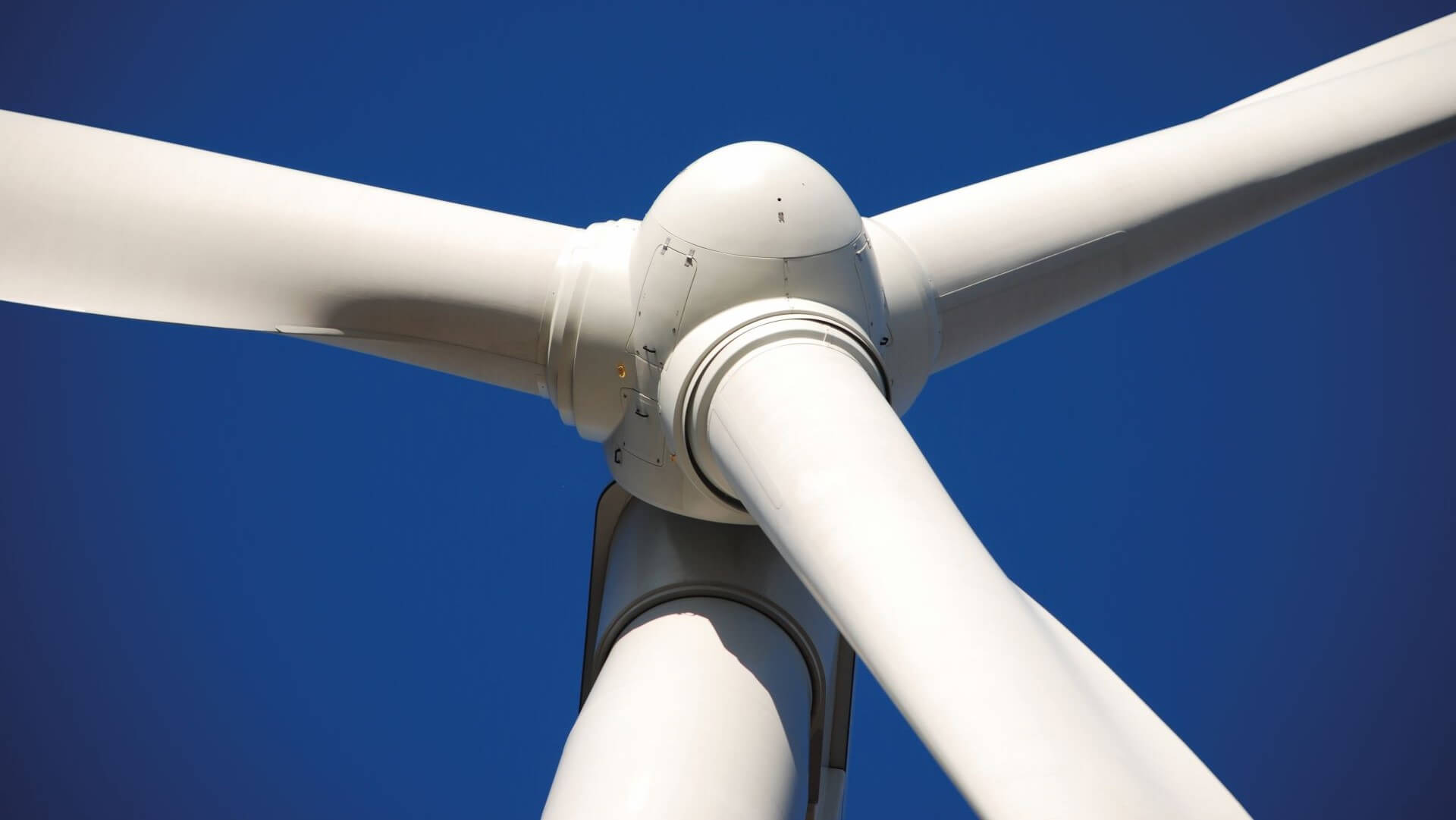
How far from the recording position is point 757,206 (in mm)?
3100

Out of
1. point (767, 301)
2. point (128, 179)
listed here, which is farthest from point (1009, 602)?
point (128, 179)

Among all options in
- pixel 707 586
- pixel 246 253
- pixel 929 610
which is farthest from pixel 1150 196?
pixel 246 253

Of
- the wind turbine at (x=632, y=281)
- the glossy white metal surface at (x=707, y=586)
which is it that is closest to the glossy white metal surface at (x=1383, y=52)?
the wind turbine at (x=632, y=281)

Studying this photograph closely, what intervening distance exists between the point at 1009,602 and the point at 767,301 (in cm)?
89

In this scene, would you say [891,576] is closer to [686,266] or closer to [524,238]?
[686,266]

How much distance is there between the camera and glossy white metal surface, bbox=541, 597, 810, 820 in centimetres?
266

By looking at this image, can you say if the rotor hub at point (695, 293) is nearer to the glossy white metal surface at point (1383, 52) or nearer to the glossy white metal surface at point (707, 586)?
the glossy white metal surface at point (707, 586)

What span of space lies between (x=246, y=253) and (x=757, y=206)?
3.44 ft

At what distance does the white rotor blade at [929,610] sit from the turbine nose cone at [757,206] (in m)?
0.28

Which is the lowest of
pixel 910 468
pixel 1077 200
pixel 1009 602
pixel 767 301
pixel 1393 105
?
pixel 1009 602

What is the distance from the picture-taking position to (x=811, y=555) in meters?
2.52

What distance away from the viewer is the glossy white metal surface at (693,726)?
2.66 m

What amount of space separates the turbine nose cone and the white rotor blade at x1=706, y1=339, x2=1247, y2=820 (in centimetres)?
28

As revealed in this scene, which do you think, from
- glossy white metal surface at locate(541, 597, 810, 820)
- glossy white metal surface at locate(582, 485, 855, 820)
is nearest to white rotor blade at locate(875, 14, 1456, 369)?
glossy white metal surface at locate(582, 485, 855, 820)
